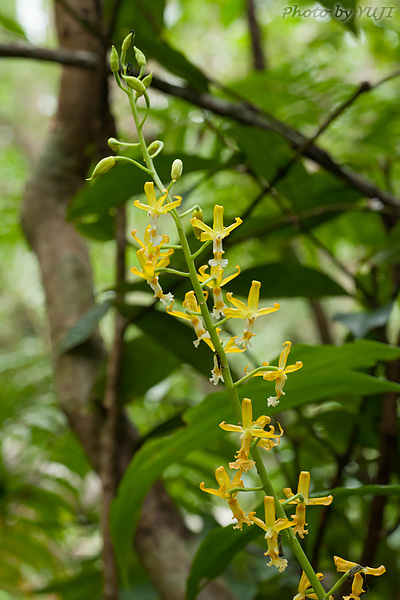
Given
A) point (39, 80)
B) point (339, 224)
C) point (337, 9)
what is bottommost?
point (339, 224)

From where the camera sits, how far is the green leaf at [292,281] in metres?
0.53

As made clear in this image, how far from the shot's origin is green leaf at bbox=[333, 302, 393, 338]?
47 cm

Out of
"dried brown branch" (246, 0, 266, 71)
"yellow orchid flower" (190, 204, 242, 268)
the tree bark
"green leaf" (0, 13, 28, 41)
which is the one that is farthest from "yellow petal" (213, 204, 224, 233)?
"dried brown branch" (246, 0, 266, 71)

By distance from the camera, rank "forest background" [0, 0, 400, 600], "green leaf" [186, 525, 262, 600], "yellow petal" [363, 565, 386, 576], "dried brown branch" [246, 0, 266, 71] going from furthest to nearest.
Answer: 1. "dried brown branch" [246, 0, 266, 71]
2. "forest background" [0, 0, 400, 600]
3. "green leaf" [186, 525, 262, 600]
4. "yellow petal" [363, 565, 386, 576]

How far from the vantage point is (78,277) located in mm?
688

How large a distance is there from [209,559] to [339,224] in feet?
1.87

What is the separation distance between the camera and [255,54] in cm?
98

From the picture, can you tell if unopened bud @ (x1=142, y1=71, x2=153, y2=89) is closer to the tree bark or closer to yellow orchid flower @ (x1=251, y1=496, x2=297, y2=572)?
yellow orchid flower @ (x1=251, y1=496, x2=297, y2=572)

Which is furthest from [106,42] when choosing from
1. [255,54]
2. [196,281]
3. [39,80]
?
[39,80]

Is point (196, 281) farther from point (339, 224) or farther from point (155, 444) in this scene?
point (339, 224)

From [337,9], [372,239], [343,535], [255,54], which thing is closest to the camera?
[337,9]

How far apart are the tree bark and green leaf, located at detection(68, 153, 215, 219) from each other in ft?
0.48

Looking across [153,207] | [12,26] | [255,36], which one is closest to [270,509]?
[153,207]

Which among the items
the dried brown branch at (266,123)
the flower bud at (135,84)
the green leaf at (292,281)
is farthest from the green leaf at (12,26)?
the flower bud at (135,84)
